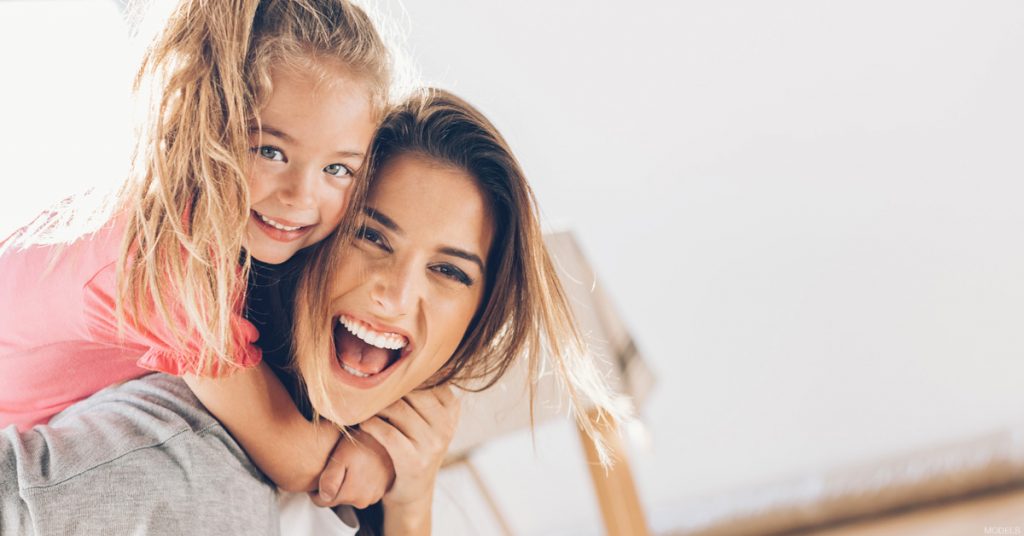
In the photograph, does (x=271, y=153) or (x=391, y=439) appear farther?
(x=391, y=439)

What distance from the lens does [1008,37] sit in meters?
1.51

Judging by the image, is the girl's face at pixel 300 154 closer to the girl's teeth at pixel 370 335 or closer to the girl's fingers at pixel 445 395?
the girl's teeth at pixel 370 335

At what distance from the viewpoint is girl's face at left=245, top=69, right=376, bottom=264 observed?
0.63 m

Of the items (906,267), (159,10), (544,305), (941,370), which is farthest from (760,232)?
(159,10)

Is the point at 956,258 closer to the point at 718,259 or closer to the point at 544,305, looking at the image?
the point at 718,259

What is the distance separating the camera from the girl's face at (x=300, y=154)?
0.63 meters

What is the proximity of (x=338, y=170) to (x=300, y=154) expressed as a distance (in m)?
0.04

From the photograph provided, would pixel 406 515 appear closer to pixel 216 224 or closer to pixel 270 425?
pixel 270 425

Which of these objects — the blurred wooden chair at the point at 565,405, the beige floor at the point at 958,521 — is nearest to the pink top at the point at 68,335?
the blurred wooden chair at the point at 565,405

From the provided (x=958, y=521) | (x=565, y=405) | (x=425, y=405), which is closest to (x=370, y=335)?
(x=425, y=405)

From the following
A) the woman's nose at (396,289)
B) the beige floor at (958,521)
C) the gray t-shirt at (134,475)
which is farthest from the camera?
the beige floor at (958,521)

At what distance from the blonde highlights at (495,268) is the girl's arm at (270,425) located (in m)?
0.03

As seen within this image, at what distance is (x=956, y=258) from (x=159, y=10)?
1.30m

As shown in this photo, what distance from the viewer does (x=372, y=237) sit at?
2.34ft
